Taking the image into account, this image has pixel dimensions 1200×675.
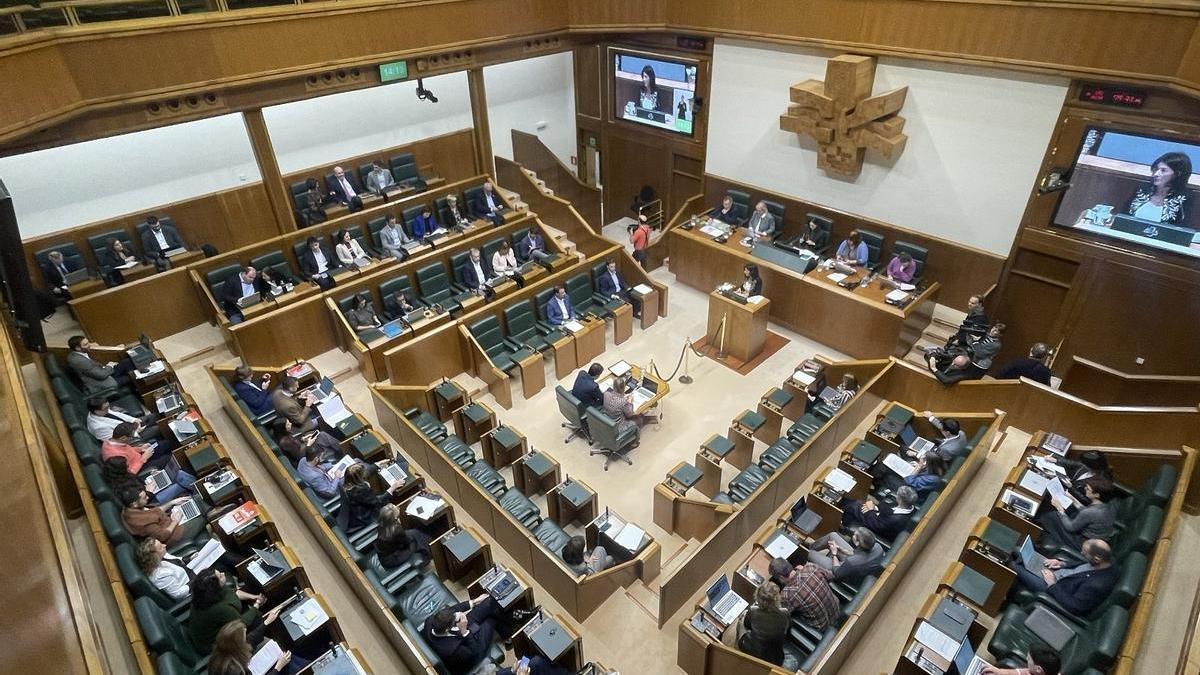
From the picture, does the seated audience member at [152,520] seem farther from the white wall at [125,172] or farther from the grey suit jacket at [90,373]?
the white wall at [125,172]

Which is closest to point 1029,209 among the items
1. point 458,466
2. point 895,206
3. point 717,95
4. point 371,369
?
point 895,206

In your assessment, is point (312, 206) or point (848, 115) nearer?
point (848, 115)

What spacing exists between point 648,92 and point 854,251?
14.8 feet

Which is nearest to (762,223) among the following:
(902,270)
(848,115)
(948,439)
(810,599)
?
(848,115)

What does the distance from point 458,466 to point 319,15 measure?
6.16m

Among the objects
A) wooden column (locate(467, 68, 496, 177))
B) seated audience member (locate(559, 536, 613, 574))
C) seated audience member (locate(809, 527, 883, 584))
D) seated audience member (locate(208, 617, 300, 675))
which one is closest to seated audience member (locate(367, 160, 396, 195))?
wooden column (locate(467, 68, 496, 177))

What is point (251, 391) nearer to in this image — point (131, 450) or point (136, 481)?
point (131, 450)

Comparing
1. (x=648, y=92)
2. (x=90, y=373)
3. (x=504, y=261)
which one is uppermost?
(x=648, y=92)

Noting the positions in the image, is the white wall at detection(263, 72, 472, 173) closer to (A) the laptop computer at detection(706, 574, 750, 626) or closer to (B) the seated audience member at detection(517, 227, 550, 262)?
(B) the seated audience member at detection(517, 227, 550, 262)

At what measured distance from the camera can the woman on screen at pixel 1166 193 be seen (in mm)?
6473

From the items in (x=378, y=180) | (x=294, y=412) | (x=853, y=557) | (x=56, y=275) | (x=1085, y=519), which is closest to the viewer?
(x=853, y=557)

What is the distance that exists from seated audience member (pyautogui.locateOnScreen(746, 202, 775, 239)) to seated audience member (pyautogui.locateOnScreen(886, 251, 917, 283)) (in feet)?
6.27

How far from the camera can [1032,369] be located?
6.73m

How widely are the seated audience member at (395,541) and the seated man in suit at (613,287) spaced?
181 inches
